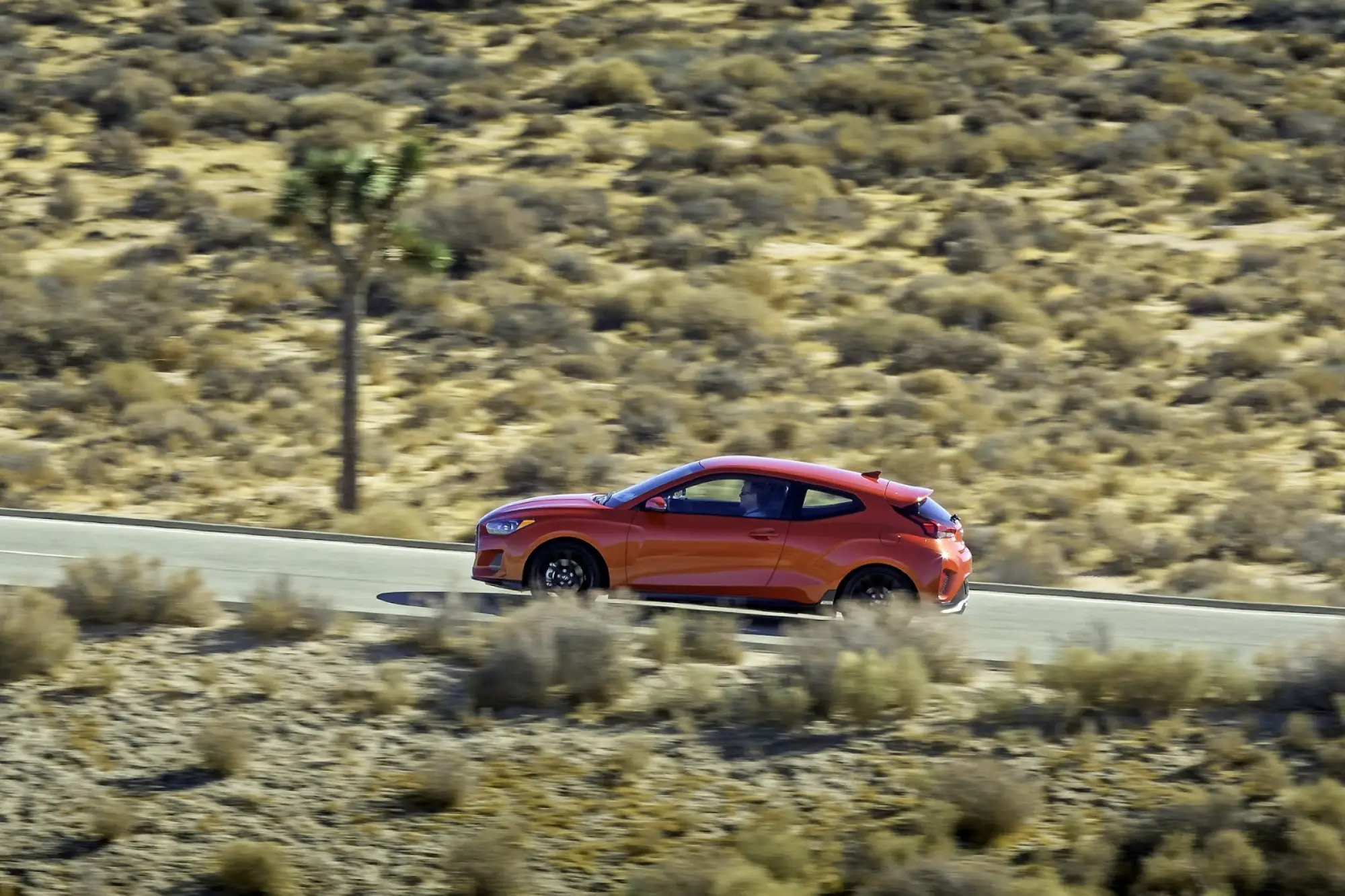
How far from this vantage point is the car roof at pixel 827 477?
15461mm

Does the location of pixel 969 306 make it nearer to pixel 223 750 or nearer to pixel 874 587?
pixel 874 587

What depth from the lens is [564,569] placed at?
51.6 feet

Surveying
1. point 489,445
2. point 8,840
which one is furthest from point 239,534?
point 8,840

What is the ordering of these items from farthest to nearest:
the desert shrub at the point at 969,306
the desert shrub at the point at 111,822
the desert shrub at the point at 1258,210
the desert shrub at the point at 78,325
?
1. the desert shrub at the point at 1258,210
2. the desert shrub at the point at 969,306
3. the desert shrub at the point at 78,325
4. the desert shrub at the point at 111,822

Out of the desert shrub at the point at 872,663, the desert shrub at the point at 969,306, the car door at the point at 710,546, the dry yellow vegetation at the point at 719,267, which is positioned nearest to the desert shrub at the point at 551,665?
the desert shrub at the point at 872,663

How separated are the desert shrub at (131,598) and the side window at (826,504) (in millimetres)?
5310

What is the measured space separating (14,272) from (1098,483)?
21.8m

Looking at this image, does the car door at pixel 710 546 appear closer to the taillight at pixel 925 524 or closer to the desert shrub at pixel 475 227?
the taillight at pixel 925 524

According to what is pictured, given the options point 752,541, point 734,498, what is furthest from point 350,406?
point 752,541

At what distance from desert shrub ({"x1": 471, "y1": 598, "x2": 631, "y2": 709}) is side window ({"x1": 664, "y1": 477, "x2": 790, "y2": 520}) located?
2.02 metres

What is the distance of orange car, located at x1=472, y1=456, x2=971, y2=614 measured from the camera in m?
15.3

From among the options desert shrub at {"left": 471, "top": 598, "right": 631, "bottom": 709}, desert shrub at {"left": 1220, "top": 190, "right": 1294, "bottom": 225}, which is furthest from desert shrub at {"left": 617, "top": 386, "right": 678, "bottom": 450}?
desert shrub at {"left": 1220, "top": 190, "right": 1294, "bottom": 225}

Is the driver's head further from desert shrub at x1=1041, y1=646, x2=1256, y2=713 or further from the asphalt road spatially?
desert shrub at x1=1041, y1=646, x2=1256, y2=713

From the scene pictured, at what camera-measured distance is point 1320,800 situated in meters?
11.0
